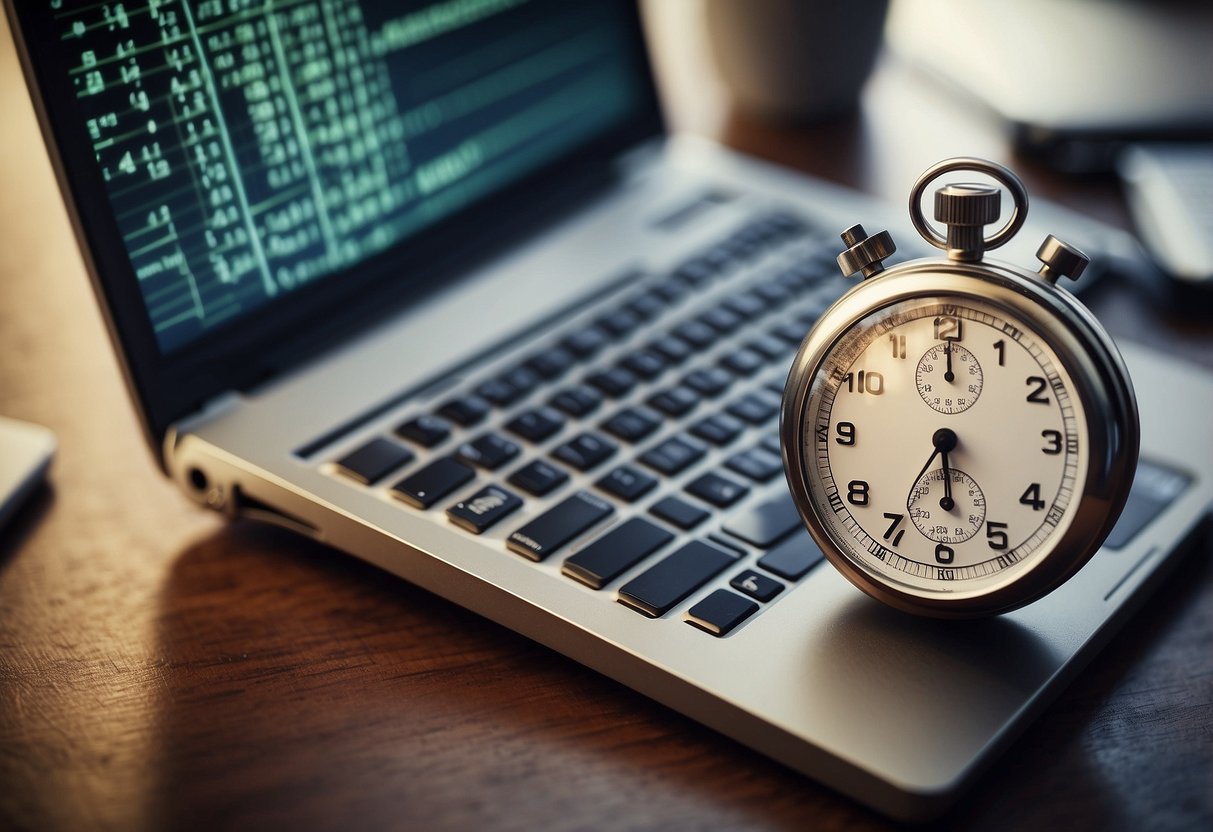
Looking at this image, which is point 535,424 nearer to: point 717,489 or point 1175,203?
point 717,489

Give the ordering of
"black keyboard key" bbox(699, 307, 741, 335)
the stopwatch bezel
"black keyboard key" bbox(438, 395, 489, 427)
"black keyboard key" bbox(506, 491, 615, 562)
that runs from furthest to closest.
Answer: "black keyboard key" bbox(699, 307, 741, 335), "black keyboard key" bbox(438, 395, 489, 427), "black keyboard key" bbox(506, 491, 615, 562), the stopwatch bezel

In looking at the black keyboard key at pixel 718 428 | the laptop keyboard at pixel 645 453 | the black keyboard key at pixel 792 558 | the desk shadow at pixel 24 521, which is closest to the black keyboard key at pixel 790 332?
the laptop keyboard at pixel 645 453

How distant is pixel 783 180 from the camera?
0.99 meters

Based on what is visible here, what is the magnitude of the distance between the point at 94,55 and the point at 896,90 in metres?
0.80

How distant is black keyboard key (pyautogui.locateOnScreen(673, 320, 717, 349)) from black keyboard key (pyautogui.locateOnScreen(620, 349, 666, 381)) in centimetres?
3

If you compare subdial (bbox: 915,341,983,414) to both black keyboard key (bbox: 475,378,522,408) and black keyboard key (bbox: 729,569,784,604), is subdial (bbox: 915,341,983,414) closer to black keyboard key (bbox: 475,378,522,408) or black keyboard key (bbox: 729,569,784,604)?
black keyboard key (bbox: 729,569,784,604)

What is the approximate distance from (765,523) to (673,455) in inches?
2.8

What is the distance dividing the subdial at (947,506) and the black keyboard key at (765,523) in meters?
0.08

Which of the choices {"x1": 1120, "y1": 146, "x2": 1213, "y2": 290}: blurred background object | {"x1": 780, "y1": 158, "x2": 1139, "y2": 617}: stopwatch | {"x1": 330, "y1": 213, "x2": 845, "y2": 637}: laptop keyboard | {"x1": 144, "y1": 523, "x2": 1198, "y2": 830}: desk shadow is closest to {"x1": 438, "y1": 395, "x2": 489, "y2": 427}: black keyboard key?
{"x1": 330, "y1": 213, "x2": 845, "y2": 637}: laptop keyboard

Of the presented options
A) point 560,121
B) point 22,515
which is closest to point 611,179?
point 560,121

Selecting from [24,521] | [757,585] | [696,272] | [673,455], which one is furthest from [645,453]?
[24,521]

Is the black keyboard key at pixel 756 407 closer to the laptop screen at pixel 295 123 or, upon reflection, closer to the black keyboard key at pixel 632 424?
the black keyboard key at pixel 632 424

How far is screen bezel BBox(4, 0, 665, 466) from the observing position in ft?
2.06

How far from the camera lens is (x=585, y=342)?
786 millimetres
